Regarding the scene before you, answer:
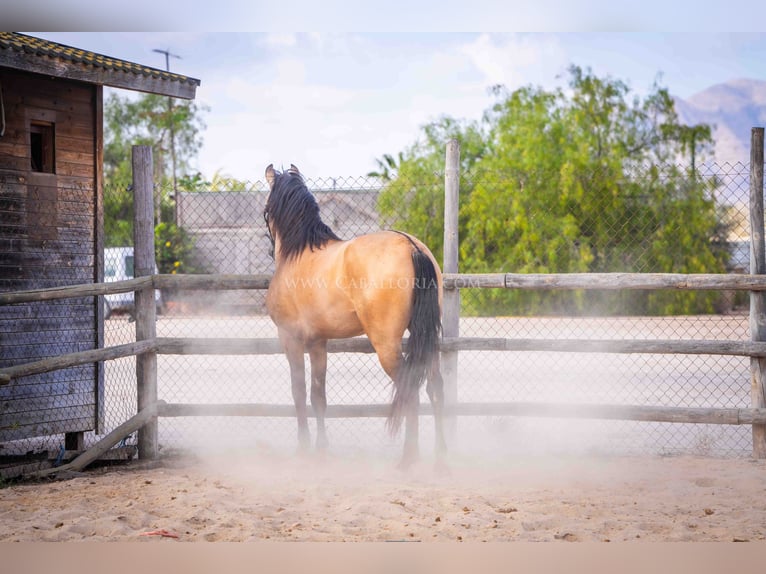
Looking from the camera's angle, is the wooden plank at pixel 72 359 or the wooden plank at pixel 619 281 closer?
the wooden plank at pixel 72 359

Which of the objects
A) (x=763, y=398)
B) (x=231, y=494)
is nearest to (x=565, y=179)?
(x=763, y=398)

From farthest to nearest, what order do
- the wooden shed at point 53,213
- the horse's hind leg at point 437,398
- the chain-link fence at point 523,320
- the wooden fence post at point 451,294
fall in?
the chain-link fence at point 523,320, the wooden fence post at point 451,294, the wooden shed at point 53,213, the horse's hind leg at point 437,398

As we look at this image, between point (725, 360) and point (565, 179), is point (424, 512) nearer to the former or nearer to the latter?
point (725, 360)

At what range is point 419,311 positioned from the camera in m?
4.01

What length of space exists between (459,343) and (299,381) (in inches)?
38.3

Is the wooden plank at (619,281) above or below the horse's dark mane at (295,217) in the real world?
below

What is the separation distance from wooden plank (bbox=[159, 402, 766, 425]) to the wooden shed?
732mm

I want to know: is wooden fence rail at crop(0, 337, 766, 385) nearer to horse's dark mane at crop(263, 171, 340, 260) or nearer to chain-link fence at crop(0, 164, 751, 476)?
horse's dark mane at crop(263, 171, 340, 260)

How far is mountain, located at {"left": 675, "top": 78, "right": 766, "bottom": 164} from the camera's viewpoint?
43.2ft

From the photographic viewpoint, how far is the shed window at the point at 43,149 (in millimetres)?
→ 4770

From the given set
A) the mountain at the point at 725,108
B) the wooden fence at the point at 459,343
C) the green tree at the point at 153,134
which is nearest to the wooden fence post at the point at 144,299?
the wooden fence at the point at 459,343

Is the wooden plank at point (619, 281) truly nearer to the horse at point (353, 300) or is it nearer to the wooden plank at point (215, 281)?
the horse at point (353, 300)

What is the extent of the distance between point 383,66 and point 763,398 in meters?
3.61

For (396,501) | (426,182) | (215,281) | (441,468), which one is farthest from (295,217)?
(426,182)
